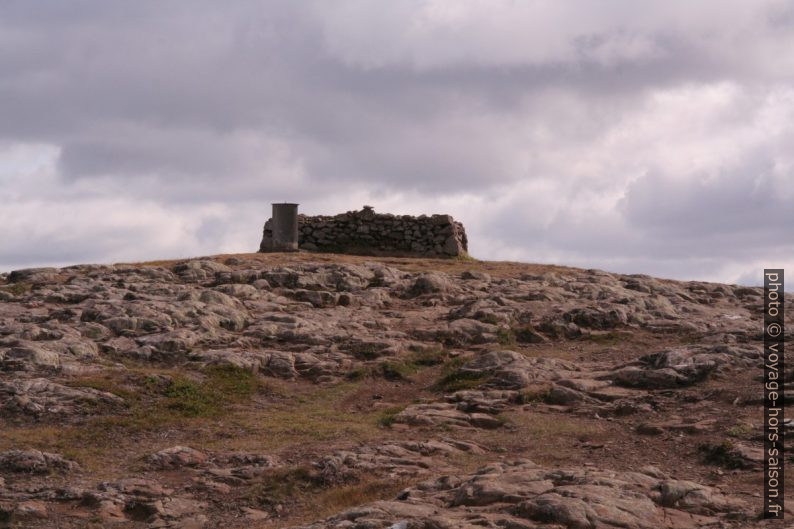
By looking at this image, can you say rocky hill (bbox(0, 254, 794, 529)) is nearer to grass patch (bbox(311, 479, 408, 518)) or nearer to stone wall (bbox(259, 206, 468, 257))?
grass patch (bbox(311, 479, 408, 518))

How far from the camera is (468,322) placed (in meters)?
24.5

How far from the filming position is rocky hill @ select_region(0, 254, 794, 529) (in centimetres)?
1274

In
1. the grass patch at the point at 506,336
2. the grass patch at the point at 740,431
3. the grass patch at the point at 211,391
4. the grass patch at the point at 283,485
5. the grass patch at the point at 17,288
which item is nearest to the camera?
the grass patch at the point at 283,485

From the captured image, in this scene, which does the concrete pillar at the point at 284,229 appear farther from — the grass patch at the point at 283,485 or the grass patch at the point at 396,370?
the grass patch at the point at 283,485

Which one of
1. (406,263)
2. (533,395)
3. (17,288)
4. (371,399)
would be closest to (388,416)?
(371,399)

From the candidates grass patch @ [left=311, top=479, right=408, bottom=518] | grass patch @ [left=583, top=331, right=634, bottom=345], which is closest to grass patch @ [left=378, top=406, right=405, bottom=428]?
grass patch @ [left=311, top=479, right=408, bottom=518]

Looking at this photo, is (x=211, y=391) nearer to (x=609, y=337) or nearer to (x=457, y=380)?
(x=457, y=380)

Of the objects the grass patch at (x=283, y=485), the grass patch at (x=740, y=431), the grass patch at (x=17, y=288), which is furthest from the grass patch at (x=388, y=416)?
the grass patch at (x=17, y=288)

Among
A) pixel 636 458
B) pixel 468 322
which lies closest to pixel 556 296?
pixel 468 322

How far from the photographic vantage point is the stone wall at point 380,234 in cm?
3731

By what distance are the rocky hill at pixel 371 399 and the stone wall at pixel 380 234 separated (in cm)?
657

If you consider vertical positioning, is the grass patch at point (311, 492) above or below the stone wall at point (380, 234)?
below

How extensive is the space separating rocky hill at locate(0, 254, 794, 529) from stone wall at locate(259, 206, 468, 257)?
6.57m

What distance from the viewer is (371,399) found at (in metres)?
19.8
